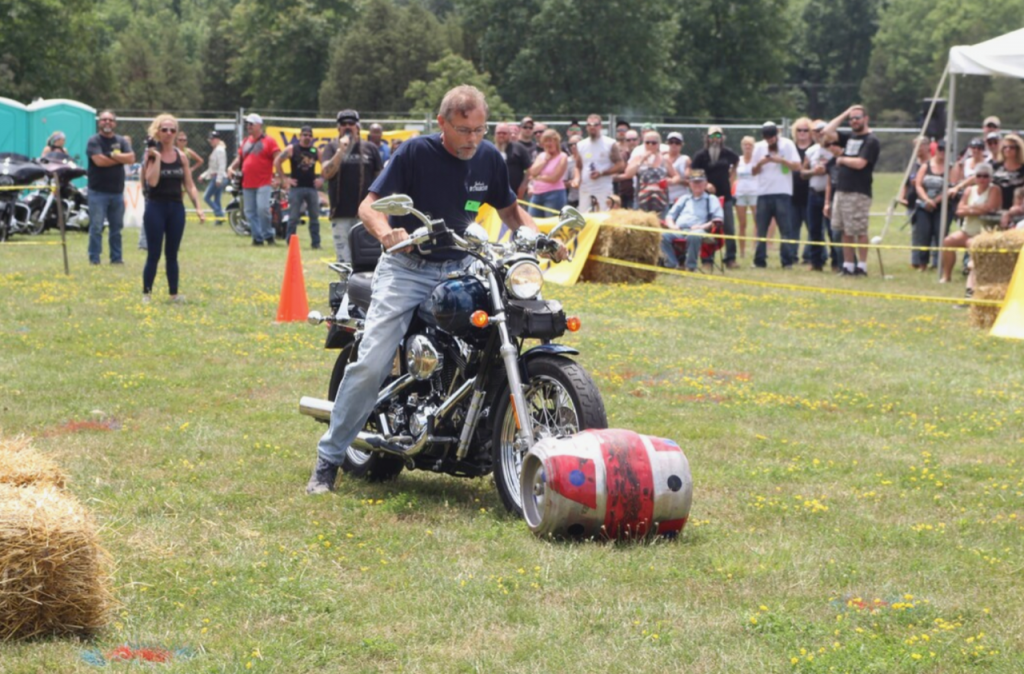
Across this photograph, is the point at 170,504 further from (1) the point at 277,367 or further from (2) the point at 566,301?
(2) the point at 566,301

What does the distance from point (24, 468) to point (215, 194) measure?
24.8 metres

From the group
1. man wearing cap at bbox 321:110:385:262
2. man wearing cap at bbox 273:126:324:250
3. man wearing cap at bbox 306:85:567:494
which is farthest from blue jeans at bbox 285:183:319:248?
man wearing cap at bbox 306:85:567:494

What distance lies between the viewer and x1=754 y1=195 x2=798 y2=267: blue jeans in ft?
67.1

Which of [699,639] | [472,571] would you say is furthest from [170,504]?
[699,639]

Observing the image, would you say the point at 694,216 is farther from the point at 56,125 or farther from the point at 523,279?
the point at 56,125

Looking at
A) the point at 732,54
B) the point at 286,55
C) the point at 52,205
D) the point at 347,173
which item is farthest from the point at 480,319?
the point at 732,54

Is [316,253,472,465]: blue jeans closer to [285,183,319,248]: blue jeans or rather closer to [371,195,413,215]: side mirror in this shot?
[371,195,413,215]: side mirror

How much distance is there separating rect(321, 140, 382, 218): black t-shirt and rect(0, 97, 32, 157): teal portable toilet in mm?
14810

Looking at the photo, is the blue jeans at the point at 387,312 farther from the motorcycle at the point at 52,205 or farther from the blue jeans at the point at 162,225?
the motorcycle at the point at 52,205

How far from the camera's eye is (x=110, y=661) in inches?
177

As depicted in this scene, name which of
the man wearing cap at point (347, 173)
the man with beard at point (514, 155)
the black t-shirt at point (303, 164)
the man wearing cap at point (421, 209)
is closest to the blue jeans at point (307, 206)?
the black t-shirt at point (303, 164)

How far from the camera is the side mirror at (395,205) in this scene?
20.2 ft

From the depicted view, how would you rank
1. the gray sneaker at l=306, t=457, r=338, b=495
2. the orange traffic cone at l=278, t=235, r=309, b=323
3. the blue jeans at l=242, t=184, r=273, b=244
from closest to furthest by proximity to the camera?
the gray sneaker at l=306, t=457, r=338, b=495, the orange traffic cone at l=278, t=235, r=309, b=323, the blue jeans at l=242, t=184, r=273, b=244

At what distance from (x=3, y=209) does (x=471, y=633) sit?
20011 mm
